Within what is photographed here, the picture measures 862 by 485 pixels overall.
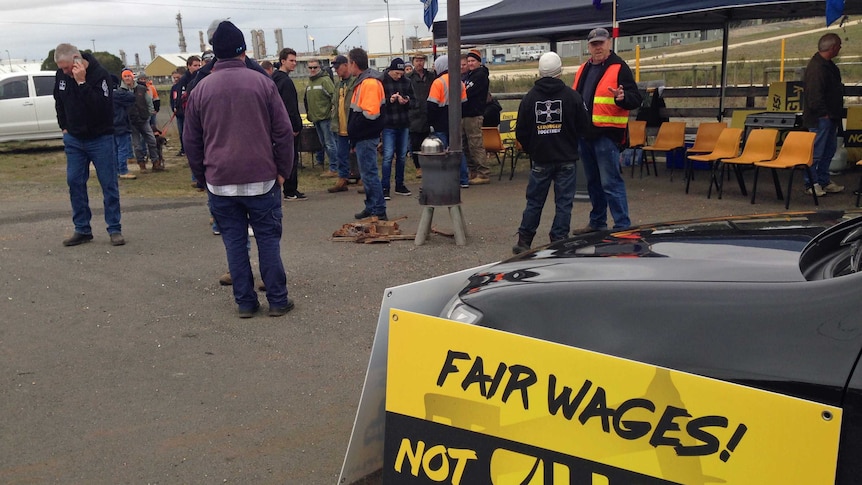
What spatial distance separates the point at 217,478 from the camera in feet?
11.9

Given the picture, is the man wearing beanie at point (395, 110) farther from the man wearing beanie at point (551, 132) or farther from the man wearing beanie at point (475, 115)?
the man wearing beanie at point (551, 132)

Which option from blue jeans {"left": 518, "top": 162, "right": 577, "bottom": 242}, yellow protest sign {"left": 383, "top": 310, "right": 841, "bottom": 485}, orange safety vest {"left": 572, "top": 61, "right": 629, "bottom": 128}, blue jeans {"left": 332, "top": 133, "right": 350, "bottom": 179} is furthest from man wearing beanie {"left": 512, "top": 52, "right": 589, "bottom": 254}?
yellow protest sign {"left": 383, "top": 310, "right": 841, "bottom": 485}

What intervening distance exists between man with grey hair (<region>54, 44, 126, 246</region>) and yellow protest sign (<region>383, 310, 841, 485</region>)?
246 inches

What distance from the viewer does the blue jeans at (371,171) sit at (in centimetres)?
874

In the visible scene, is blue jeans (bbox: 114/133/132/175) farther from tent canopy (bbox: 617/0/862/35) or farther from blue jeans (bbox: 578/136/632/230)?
blue jeans (bbox: 578/136/632/230)

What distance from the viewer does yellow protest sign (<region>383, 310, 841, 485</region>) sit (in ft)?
6.37

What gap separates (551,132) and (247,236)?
9.66 feet

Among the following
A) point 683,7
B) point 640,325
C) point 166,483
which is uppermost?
point 683,7

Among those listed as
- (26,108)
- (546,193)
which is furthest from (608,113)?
(26,108)

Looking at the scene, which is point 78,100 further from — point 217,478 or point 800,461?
point 800,461

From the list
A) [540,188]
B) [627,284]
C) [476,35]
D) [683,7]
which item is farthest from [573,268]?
[476,35]

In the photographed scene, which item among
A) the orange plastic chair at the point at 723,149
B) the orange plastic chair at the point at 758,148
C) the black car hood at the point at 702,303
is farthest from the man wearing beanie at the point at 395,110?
the black car hood at the point at 702,303

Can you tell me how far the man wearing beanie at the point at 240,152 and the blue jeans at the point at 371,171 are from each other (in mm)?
3035

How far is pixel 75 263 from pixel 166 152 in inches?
458
